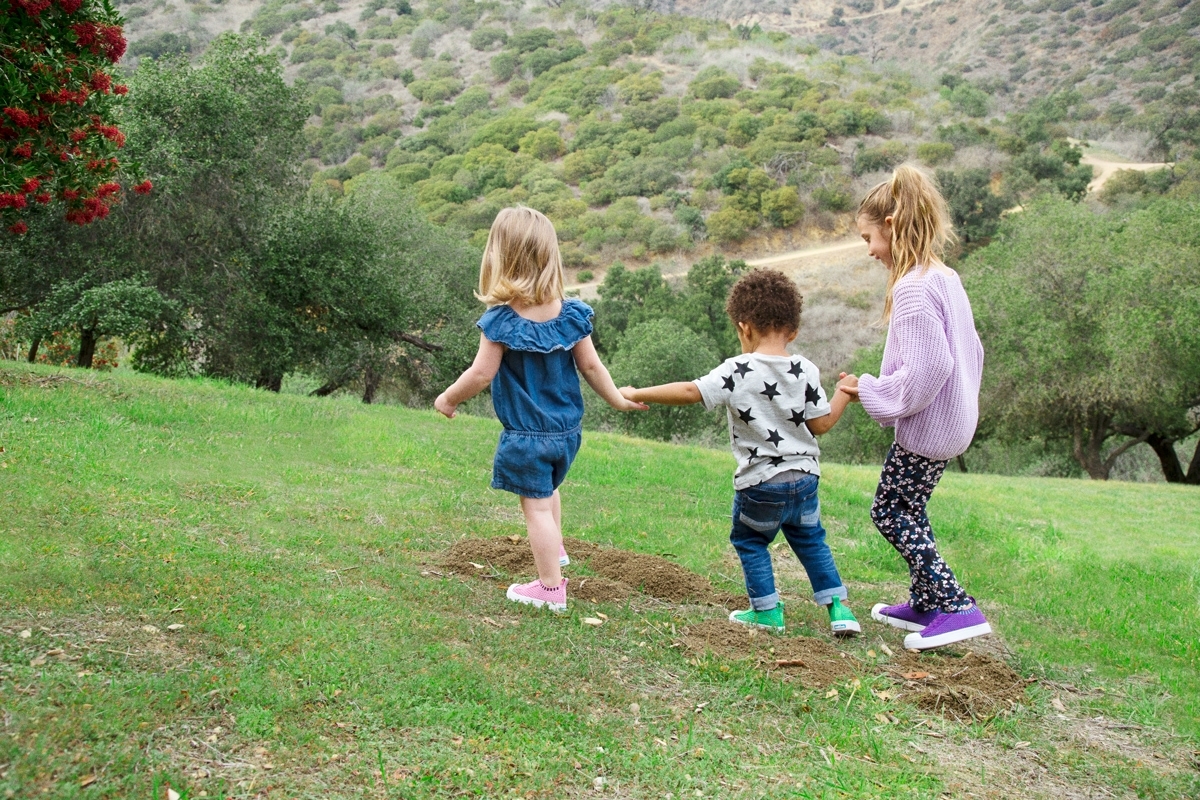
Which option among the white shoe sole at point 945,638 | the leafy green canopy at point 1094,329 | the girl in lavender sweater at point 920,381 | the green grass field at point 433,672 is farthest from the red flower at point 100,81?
the leafy green canopy at point 1094,329

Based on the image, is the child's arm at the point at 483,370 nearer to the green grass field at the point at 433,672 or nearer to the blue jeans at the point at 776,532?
the green grass field at the point at 433,672

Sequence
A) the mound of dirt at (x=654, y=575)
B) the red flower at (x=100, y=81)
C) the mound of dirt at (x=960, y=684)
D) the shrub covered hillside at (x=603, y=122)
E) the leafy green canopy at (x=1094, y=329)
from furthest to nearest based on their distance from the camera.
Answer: the shrub covered hillside at (x=603, y=122) → the leafy green canopy at (x=1094, y=329) → the red flower at (x=100, y=81) → the mound of dirt at (x=654, y=575) → the mound of dirt at (x=960, y=684)

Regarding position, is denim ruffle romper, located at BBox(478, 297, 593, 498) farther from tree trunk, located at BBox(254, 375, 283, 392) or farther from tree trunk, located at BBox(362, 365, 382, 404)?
tree trunk, located at BBox(362, 365, 382, 404)

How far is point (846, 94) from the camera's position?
7325 centimetres

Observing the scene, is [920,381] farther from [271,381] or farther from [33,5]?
[271,381]

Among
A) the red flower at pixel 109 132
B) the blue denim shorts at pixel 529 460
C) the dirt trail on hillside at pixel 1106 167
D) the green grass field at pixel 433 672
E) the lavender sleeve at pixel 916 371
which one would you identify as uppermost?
the dirt trail on hillside at pixel 1106 167

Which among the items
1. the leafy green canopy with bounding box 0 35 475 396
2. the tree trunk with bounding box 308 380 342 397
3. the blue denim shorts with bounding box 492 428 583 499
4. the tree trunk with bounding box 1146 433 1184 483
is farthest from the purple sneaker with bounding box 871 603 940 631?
the tree trunk with bounding box 1146 433 1184 483

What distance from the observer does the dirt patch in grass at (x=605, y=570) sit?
18.0 feet

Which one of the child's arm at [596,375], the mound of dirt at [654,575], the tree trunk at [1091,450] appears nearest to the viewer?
the child's arm at [596,375]

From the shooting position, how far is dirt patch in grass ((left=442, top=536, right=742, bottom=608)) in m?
5.50

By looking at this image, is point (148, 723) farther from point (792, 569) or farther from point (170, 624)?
point (792, 569)

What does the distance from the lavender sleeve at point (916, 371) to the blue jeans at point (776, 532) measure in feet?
1.78

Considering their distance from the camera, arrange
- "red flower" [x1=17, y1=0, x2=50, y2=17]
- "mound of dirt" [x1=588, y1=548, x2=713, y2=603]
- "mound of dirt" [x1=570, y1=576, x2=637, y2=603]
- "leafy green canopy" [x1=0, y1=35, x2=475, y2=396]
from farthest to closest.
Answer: "leafy green canopy" [x1=0, y1=35, x2=475, y2=396] → "red flower" [x1=17, y1=0, x2=50, y2=17] → "mound of dirt" [x1=588, y1=548, x2=713, y2=603] → "mound of dirt" [x1=570, y1=576, x2=637, y2=603]

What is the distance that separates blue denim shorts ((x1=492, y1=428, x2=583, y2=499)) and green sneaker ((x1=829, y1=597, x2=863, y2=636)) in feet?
5.39
